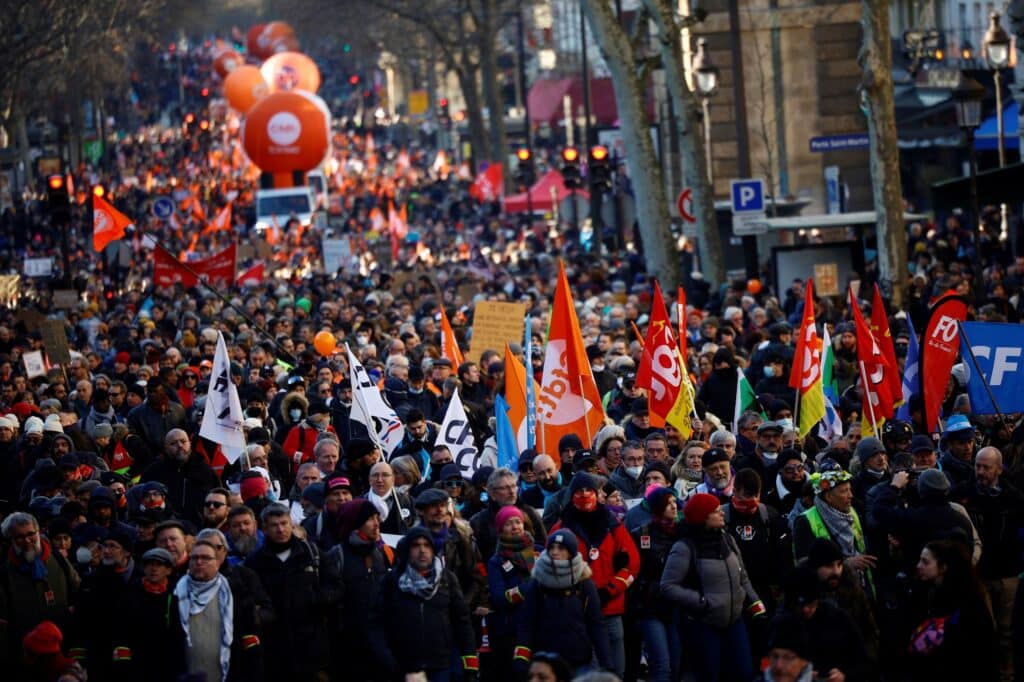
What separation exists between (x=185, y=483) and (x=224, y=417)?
1.69 ft

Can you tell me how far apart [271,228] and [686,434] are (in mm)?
40411

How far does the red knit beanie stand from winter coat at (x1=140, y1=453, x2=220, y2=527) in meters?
4.72

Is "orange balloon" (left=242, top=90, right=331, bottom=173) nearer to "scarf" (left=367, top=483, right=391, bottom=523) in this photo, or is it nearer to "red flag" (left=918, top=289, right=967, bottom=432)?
"red flag" (left=918, top=289, right=967, bottom=432)

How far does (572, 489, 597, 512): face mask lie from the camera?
1064 centimetres

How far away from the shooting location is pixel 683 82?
31422 mm

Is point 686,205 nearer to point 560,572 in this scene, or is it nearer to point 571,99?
point 560,572

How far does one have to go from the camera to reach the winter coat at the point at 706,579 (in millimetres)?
10258

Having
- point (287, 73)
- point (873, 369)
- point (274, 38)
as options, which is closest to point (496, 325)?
point (873, 369)

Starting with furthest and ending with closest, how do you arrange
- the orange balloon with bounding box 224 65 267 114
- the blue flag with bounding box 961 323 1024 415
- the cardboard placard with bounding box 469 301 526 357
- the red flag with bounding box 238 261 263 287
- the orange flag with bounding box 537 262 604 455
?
the orange balloon with bounding box 224 65 267 114, the red flag with bounding box 238 261 263 287, the cardboard placard with bounding box 469 301 526 357, the orange flag with bounding box 537 262 604 455, the blue flag with bounding box 961 323 1024 415

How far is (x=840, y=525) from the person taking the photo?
10789mm

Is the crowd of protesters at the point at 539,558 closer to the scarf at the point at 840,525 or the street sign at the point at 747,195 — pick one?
the scarf at the point at 840,525

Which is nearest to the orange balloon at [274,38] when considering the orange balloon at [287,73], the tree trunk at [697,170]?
the orange balloon at [287,73]

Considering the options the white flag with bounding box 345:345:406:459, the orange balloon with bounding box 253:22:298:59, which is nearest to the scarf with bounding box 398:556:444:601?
the white flag with bounding box 345:345:406:459

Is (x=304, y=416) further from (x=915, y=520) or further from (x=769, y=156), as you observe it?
(x=769, y=156)
